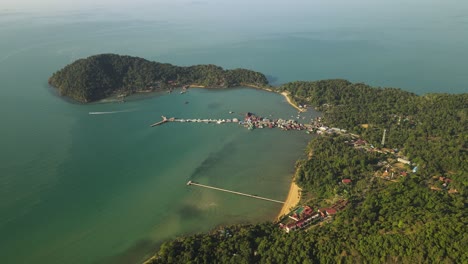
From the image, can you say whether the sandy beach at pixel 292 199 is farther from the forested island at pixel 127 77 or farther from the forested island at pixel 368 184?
the forested island at pixel 127 77

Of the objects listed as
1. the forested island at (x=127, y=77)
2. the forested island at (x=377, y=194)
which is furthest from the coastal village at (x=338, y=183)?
the forested island at (x=127, y=77)

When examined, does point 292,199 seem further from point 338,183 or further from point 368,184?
point 368,184

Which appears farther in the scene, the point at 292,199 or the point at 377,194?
the point at 292,199

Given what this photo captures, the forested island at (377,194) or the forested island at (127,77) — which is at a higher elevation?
the forested island at (127,77)

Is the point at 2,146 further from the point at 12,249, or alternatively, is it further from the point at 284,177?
the point at 284,177

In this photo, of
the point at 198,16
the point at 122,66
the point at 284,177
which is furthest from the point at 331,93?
the point at 198,16

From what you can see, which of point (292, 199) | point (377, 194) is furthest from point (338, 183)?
point (292, 199)
